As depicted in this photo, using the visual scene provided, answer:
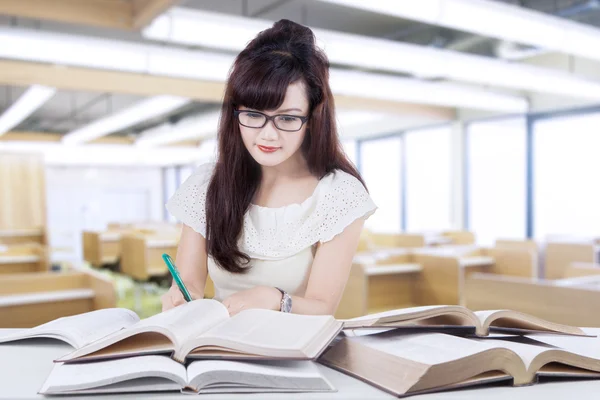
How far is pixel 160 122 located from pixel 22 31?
8674mm

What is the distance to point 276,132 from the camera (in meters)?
1.27

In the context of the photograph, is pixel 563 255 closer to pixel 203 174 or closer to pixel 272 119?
pixel 203 174

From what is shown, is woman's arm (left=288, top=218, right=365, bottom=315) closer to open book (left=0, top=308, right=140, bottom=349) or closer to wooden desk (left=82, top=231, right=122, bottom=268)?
open book (left=0, top=308, right=140, bottom=349)

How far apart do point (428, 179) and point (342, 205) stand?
305 inches

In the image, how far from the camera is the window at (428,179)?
339 inches

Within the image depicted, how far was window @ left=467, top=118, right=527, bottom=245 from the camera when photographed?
7.50m

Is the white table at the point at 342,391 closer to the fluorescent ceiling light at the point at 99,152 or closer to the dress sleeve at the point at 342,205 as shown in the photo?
the dress sleeve at the point at 342,205

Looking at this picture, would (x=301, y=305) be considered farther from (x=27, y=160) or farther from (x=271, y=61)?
(x=27, y=160)

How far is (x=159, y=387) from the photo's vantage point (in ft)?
2.29

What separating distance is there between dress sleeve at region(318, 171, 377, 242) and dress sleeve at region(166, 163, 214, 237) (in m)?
0.32

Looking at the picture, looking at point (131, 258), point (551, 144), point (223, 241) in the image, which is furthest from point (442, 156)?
point (223, 241)

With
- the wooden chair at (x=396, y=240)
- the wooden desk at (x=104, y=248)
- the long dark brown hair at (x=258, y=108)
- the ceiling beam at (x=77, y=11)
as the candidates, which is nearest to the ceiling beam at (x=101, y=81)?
the ceiling beam at (x=77, y=11)

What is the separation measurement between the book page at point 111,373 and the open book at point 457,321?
1.01 ft

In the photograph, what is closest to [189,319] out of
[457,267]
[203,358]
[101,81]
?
[203,358]
